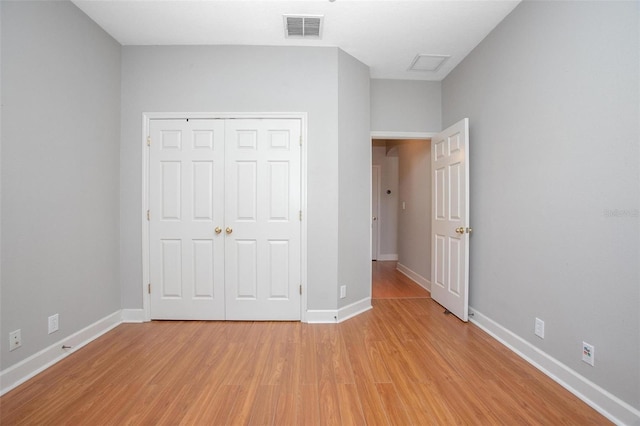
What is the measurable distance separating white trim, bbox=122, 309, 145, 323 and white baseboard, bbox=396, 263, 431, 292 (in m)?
3.57

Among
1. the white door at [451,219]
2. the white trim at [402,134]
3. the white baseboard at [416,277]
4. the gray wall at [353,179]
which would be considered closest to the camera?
the white door at [451,219]

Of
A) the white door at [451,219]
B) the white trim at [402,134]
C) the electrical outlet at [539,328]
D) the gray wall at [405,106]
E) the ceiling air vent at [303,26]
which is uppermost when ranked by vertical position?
the ceiling air vent at [303,26]

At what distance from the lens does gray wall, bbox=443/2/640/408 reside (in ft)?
4.74

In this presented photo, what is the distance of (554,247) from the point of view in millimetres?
1865

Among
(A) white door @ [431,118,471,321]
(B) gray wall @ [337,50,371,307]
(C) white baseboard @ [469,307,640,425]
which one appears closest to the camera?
(C) white baseboard @ [469,307,640,425]

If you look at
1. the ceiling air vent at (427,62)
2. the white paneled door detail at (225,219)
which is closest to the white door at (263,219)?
the white paneled door detail at (225,219)

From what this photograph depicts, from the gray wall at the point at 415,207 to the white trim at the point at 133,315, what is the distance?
11.8 ft

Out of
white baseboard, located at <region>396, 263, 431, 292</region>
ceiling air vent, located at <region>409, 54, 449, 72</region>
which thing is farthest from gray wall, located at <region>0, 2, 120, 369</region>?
white baseboard, located at <region>396, 263, 431, 292</region>

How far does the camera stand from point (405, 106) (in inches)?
135

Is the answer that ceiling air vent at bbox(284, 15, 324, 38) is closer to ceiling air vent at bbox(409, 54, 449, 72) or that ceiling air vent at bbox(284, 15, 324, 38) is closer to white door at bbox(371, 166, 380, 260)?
ceiling air vent at bbox(409, 54, 449, 72)

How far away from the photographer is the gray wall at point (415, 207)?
388 centimetres

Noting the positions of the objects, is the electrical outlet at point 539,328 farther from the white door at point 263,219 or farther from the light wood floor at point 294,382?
the white door at point 263,219

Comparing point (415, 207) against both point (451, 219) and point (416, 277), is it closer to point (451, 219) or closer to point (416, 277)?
point (416, 277)

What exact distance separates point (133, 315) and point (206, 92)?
244cm
